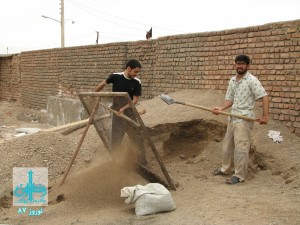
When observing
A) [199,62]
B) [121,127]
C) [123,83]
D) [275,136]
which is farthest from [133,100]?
[199,62]

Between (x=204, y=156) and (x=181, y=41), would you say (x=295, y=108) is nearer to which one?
(x=204, y=156)

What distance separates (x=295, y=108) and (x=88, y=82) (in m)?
6.38

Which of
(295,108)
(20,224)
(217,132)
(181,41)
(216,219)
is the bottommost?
(20,224)

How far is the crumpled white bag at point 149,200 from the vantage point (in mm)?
3725

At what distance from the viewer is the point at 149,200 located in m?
3.73

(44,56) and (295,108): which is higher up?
(44,56)

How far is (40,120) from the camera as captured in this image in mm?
12102

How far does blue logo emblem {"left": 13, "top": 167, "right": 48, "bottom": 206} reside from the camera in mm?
4875

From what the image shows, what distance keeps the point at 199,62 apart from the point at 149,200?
12.9 ft

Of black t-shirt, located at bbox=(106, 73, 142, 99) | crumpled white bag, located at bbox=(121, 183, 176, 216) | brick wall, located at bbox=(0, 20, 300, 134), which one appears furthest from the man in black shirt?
brick wall, located at bbox=(0, 20, 300, 134)

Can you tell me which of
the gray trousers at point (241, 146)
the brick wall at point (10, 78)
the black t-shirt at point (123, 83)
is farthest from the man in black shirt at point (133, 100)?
the brick wall at point (10, 78)

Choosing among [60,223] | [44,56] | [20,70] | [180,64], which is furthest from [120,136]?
[20,70]

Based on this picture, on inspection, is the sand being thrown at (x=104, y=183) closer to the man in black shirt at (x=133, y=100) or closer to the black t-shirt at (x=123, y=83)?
the man in black shirt at (x=133, y=100)

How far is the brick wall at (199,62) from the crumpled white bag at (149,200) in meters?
2.54
